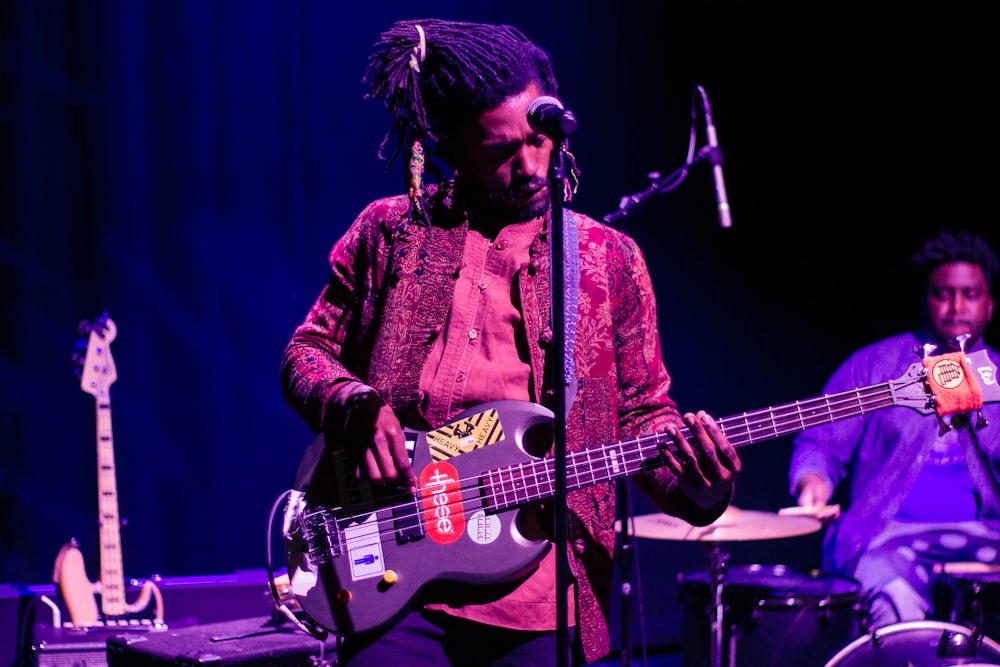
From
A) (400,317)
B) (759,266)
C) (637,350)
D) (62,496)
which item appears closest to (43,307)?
(62,496)

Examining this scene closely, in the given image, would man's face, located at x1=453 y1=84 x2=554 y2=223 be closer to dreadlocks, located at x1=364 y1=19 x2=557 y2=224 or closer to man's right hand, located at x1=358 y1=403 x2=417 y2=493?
dreadlocks, located at x1=364 y1=19 x2=557 y2=224

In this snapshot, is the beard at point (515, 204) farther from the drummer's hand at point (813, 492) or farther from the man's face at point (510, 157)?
the drummer's hand at point (813, 492)

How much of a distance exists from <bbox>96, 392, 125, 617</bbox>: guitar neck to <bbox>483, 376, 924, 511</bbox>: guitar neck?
9.33ft

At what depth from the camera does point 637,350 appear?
2.57m

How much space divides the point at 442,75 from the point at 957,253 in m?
3.79

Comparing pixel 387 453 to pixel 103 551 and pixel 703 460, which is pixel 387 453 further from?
pixel 103 551

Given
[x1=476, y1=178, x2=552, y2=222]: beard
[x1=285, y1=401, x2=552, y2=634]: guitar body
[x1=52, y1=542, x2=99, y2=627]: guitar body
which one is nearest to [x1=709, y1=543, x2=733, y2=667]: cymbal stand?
[x1=285, y1=401, x2=552, y2=634]: guitar body

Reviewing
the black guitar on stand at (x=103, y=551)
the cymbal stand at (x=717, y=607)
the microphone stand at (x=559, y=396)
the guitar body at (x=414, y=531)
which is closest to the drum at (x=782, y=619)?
the cymbal stand at (x=717, y=607)

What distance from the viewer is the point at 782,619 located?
4.20m

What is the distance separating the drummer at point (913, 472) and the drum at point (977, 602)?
0.39 meters

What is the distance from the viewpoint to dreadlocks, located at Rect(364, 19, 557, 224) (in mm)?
2504

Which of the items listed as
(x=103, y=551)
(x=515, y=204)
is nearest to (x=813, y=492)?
(x=515, y=204)

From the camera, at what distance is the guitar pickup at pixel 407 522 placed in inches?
91.9

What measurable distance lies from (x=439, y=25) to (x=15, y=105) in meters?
3.41
